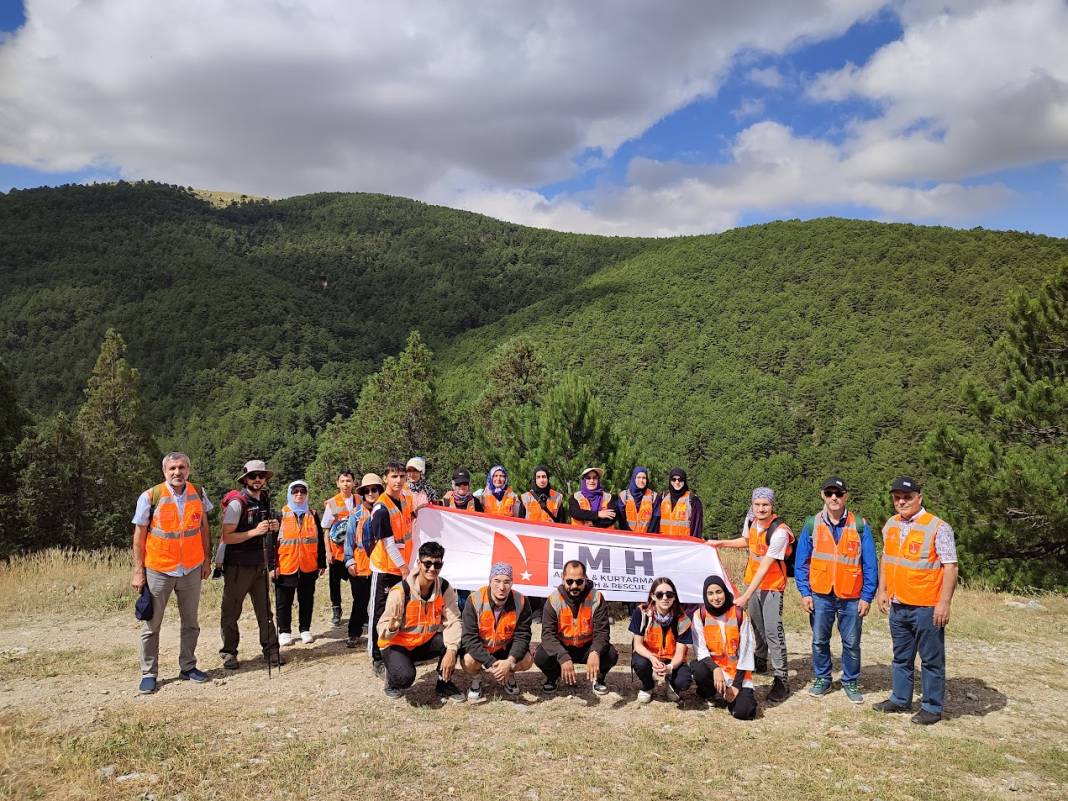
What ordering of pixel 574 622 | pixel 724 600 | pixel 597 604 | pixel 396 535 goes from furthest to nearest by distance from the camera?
1. pixel 396 535
2. pixel 597 604
3. pixel 574 622
4. pixel 724 600

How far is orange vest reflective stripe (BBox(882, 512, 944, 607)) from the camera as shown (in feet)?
18.0

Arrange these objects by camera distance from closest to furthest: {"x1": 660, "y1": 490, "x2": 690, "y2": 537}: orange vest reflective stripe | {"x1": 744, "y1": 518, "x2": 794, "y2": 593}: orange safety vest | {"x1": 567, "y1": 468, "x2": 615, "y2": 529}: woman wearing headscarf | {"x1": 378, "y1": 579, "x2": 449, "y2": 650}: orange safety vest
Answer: {"x1": 378, "y1": 579, "x2": 449, "y2": 650}: orange safety vest < {"x1": 744, "y1": 518, "x2": 794, "y2": 593}: orange safety vest < {"x1": 660, "y1": 490, "x2": 690, "y2": 537}: orange vest reflective stripe < {"x1": 567, "y1": 468, "x2": 615, "y2": 529}: woman wearing headscarf

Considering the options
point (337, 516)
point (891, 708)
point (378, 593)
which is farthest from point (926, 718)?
point (337, 516)

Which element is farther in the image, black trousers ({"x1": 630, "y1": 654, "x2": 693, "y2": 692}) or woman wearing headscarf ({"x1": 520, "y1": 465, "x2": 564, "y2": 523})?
woman wearing headscarf ({"x1": 520, "y1": 465, "x2": 564, "y2": 523})

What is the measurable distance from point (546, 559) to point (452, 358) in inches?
2654

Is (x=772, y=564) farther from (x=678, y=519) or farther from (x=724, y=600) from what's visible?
(x=678, y=519)

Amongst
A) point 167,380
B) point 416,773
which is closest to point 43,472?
point 416,773

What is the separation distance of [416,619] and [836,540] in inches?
147

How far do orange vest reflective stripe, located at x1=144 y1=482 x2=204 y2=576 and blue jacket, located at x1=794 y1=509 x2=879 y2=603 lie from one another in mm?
5478

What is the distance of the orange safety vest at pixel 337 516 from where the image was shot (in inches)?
327

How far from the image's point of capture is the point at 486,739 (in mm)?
5012

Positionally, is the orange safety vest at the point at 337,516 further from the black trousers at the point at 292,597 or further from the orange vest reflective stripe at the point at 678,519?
the orange vest reflective stripe at the point at 678,519

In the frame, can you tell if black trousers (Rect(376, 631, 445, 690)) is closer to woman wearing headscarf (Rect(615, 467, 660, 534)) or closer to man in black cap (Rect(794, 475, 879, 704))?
woman wearing headscarf (Rect(615, 467, 660, 534))

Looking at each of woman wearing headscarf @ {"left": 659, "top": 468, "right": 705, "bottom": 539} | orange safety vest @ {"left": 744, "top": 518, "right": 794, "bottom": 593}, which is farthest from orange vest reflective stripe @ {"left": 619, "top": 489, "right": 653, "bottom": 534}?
orange safety vest @ {"left": 744, "top": 518, "right": 794, "bottom": 593}
